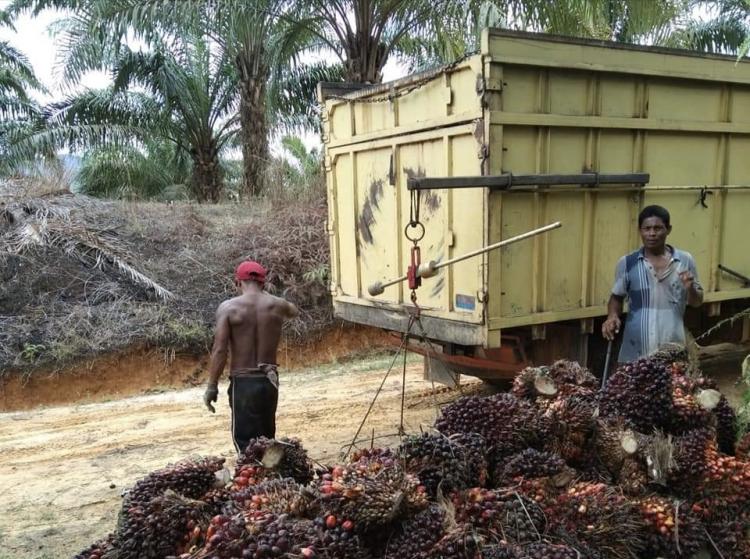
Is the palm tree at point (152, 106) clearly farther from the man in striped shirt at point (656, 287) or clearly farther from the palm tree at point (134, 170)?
the man in striped shirt at point (656, 287)

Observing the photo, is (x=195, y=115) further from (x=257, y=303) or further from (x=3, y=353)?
(x=257, y=303)

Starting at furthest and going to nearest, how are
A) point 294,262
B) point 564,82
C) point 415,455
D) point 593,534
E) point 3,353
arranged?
point 294,262 → point 3,353 → point 564,82 → point 415,455 → point 593,534

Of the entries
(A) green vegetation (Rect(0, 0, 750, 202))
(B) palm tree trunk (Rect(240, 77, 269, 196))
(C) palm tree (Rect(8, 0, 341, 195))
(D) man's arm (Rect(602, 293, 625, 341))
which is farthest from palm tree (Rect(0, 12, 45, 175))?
(D) man's arm (Rect(602, 293, 625, 341))

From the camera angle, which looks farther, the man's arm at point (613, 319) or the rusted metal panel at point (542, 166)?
the rusted metal panel at point (542, 166)

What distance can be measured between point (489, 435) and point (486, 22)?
714 centimetres

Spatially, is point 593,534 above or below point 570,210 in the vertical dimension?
below

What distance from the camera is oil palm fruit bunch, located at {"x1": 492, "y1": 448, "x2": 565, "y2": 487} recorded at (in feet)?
7.72

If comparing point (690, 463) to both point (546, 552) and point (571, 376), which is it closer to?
point (571, 376)

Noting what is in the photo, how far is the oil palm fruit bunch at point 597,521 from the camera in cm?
215

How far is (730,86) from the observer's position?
549cm

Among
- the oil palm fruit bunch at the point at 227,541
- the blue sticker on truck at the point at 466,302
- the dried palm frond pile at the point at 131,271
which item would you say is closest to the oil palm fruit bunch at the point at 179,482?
the oil palm fruit bunch at the point at 227,541

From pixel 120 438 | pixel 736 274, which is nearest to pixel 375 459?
pixel 120 438

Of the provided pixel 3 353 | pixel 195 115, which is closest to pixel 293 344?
pixel 3 353

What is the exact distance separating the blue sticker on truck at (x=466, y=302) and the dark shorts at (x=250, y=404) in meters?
1.49
